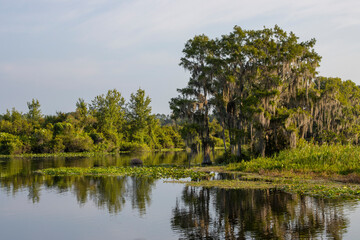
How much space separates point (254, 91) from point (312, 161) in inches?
317

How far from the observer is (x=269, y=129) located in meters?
32.3

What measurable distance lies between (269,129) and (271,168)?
191 inches

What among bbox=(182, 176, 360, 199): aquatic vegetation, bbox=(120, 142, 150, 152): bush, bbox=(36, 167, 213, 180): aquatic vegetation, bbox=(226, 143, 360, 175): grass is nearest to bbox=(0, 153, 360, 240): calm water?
bbox=(182, 176, 360, 199): aquatic vegetation

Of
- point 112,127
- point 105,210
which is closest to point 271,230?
point 105,210

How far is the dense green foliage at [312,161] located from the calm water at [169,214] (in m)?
7.41

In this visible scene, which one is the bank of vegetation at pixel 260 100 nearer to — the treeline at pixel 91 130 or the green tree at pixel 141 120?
the treeline at pixel 91 130

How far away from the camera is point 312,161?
27.4 m

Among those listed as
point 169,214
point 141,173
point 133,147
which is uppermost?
point 133,147

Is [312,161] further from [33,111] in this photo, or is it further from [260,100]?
[33,111]

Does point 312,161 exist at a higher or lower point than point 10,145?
lower

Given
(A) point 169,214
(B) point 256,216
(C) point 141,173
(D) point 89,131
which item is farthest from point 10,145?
(B) point 256,216

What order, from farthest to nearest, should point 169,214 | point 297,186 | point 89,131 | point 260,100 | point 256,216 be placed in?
point 89,131 → point 260,100 → point 297,186 → point 169,214 → point 256,216

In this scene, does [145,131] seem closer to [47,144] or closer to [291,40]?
[47,144]

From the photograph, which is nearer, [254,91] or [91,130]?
[254,91]
